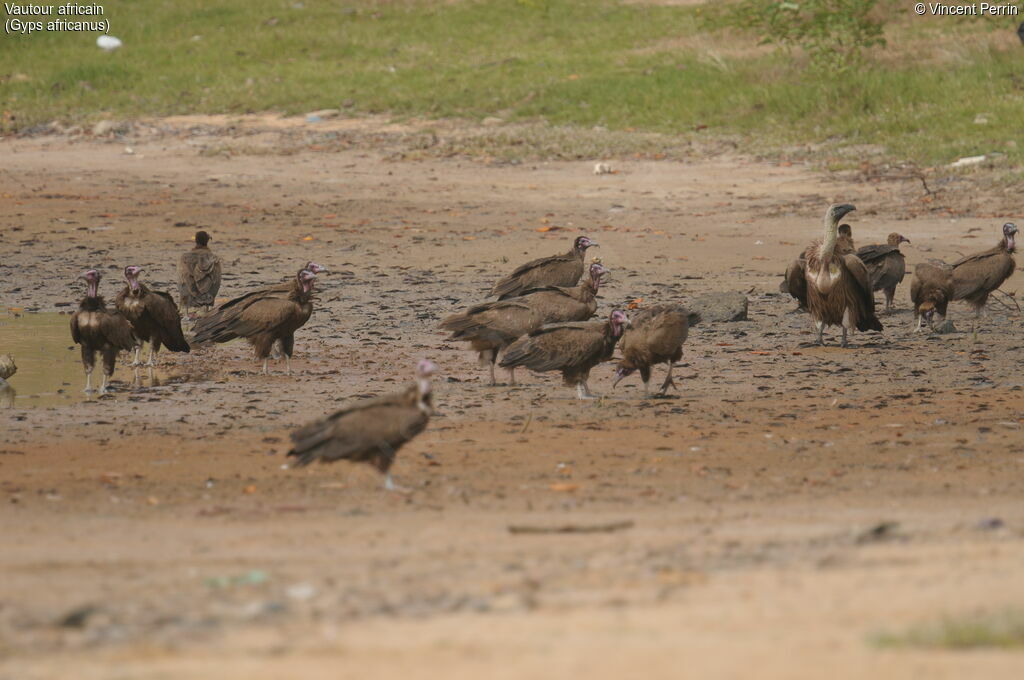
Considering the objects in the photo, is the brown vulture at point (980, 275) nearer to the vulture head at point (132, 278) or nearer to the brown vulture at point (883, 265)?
the brown vulture at point (883, 265)

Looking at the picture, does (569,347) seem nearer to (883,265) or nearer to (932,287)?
(932,287)

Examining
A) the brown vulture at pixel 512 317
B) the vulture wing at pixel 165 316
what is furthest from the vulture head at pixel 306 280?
the brown vulture at pixel 512 317

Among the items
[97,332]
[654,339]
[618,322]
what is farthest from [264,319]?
[654,339]

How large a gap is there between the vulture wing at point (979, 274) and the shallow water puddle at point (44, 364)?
6.70 metres

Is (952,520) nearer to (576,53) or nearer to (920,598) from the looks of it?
(920,598)

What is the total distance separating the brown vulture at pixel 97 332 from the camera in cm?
1158

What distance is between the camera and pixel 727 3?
33.1m

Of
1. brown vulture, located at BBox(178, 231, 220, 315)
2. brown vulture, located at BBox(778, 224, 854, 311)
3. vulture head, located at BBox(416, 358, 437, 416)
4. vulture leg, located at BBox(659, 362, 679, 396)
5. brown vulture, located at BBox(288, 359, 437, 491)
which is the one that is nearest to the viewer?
brown vulture, located at BBox(288, 359, 437, 491)

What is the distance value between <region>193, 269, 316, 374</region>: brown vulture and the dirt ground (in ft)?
0.98

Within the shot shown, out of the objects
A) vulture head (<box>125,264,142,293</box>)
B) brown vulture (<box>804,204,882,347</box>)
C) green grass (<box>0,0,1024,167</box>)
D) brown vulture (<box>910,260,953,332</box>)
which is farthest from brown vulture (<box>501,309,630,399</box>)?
green grass (<box>0,0,1024,167</box>)

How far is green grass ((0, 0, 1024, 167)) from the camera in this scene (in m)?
23.5

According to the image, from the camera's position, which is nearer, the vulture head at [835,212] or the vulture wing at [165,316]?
the vulture wing at [165,316]

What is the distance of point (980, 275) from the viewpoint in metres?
13.6

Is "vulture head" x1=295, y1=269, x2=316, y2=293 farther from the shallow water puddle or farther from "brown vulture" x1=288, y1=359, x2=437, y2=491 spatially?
"brown vulture" x1=288, y1=359, x2=437, y2=491
